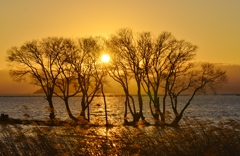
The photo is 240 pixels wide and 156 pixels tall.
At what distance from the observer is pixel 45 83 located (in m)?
58.8

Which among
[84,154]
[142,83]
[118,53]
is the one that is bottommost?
[84,154]

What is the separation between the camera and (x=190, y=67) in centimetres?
5222

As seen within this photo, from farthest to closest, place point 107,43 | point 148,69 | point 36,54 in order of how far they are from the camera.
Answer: point 36,54, point 107,43, point 148,69

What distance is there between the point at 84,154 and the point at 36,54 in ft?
141

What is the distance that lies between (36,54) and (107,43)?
36.9 ft

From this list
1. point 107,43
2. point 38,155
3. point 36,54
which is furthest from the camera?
point 36,54

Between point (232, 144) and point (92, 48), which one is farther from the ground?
point (92, 48)

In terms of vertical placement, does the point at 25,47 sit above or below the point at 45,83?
above

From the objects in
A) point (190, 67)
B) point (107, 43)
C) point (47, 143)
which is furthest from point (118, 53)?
point (47, 143)

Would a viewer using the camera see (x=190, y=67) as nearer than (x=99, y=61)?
Yes

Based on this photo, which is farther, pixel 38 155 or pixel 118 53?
pixel 118 53

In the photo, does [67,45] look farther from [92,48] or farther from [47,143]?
[47,143]

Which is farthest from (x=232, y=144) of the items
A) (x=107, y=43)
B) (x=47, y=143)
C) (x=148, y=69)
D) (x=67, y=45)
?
(x=67, y=45)

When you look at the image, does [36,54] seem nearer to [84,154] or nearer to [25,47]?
[25,47]
